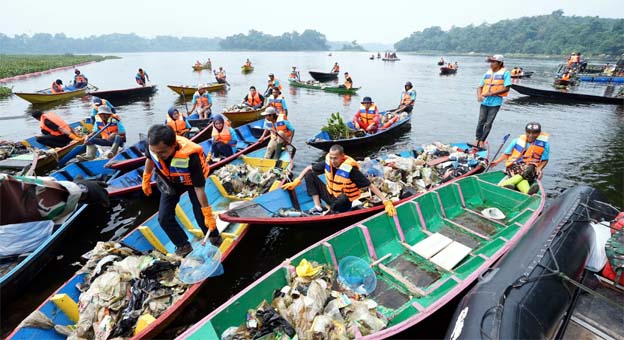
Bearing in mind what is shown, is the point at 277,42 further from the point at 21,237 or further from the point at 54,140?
the point at 21,237

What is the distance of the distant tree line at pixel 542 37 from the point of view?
2498 inches

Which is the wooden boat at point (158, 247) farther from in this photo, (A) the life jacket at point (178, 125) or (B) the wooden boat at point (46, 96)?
(B) the wooden boat at point (46, 96)

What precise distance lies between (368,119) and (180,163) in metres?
8.78

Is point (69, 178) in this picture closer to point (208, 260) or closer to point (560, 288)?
point (208, 260)

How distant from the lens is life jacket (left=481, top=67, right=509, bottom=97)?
880cm

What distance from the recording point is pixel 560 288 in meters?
3.56

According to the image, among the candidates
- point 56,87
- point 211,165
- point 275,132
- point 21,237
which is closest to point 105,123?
point 211,165

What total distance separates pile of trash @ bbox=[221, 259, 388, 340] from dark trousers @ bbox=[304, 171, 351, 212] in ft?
6.68

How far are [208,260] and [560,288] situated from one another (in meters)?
4.53

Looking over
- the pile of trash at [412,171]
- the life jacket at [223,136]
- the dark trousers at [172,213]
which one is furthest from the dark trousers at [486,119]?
the dark trousers at [172,213]

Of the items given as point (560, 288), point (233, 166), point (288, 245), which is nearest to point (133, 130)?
point (233, 166)

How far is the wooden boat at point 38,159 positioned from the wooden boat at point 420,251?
24.1 feet

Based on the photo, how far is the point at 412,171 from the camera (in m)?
8.04

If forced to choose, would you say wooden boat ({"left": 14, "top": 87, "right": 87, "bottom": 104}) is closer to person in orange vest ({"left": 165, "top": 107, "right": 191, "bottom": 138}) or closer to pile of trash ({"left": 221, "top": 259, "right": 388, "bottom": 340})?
person in orange vest ({"left": 165, "top": 107, "right": 191, "bottom": 138})
